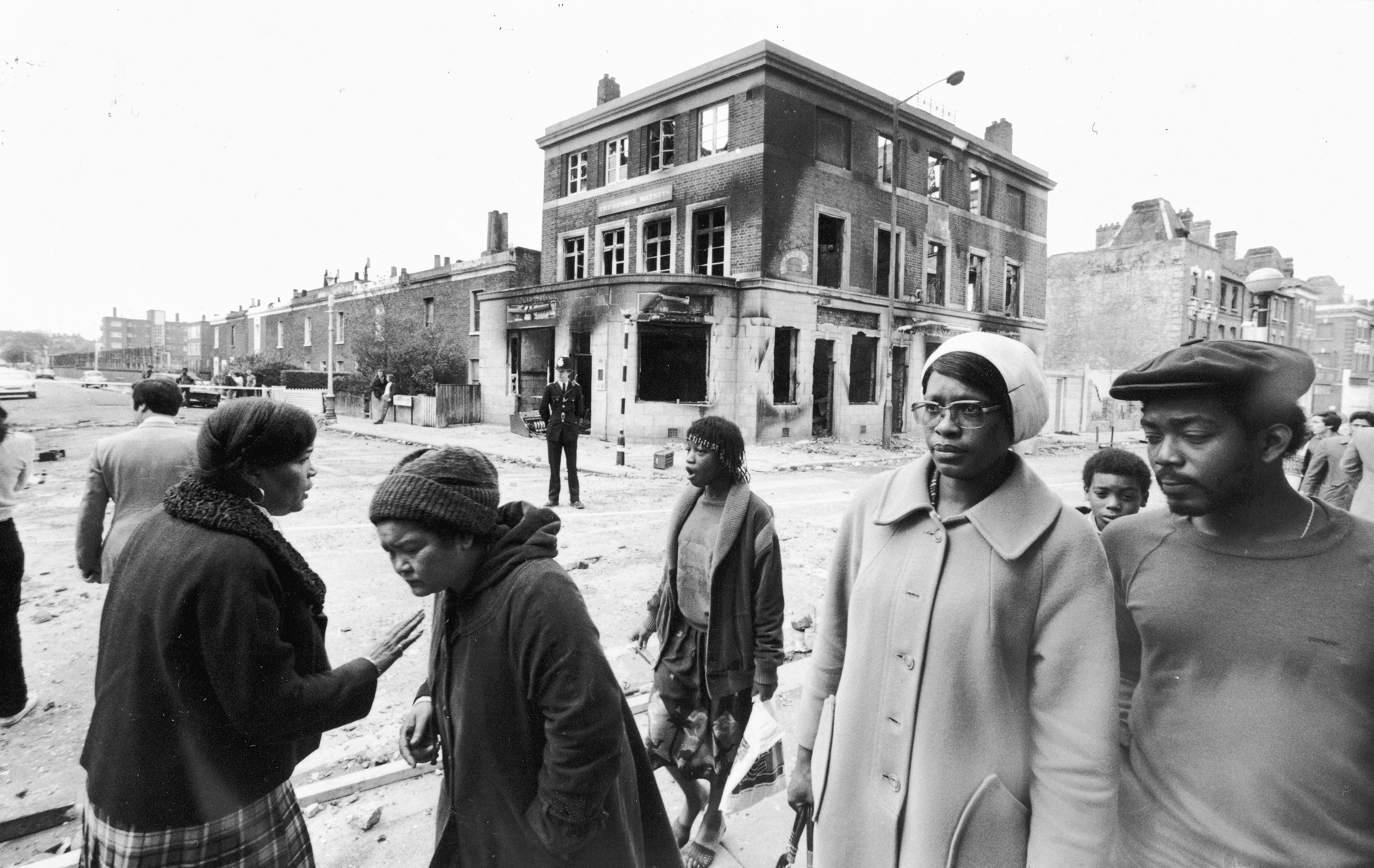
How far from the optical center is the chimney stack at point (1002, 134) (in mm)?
28172

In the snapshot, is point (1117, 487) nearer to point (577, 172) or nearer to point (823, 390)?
point (823, 390)

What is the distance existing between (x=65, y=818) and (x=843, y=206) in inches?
875

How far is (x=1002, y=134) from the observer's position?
28312 mm

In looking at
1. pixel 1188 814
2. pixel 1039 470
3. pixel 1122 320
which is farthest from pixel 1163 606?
pixel 1122 320

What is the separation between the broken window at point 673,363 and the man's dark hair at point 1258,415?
18.5m

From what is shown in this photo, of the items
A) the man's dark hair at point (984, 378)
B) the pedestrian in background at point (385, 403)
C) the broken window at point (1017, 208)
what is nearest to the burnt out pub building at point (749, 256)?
the broken window at point (1017, 208)

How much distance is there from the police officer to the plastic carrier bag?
7544 mm

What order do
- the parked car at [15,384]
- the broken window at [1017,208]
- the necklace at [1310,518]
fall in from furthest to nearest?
the parked car at [15,384] → the broken window at [1017,208] → the necklace at [1310,518]

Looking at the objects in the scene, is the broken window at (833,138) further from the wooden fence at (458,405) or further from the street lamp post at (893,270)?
the wooden fence at (458,405)

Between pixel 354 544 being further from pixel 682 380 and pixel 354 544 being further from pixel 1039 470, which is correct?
pixel 1039 470

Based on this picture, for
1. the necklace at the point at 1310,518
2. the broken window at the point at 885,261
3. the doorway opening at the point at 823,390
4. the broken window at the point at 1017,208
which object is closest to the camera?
the necklace at the point at 1310,518

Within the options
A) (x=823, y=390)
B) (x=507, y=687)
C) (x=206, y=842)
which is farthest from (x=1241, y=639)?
(x=823, y=390)

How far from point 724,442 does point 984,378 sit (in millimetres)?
1595

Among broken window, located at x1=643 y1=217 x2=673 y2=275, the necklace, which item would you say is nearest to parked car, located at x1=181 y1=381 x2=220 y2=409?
broken window, located at x1=643 y1=217 x2=673 y2=275
